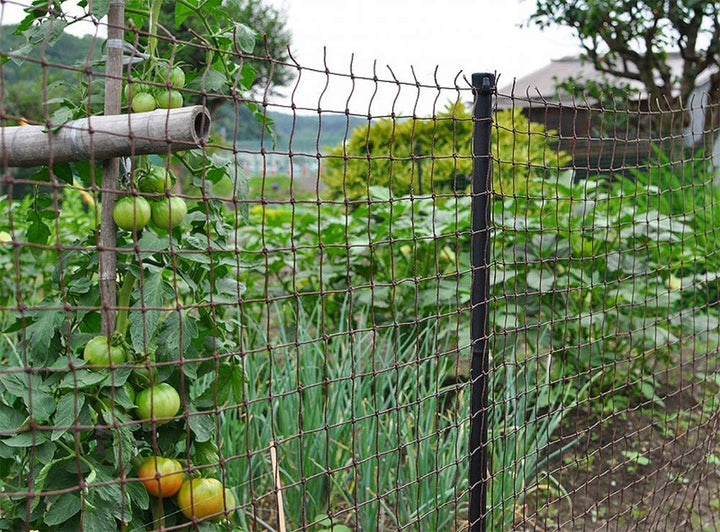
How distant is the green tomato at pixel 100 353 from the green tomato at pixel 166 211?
0.20 meters

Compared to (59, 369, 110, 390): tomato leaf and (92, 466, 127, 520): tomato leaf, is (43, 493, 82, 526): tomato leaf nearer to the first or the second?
(92, 466, 127, 520): tomato leaf

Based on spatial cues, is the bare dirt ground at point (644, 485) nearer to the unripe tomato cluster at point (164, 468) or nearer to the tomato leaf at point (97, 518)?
the unripe tomato cluster at point (164, 468)

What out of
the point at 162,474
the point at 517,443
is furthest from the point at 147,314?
the point at 517,443

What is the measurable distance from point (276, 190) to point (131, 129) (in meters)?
21.1

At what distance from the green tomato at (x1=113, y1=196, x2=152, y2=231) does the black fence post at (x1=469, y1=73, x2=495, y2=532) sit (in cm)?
75

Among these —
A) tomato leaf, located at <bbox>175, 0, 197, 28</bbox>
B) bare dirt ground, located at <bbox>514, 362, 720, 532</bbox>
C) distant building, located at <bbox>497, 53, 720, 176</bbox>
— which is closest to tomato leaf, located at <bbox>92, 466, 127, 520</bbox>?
tomato leaf, located at <bbox>175, 0, 197, 28</bbox>

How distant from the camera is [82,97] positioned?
1.21 metres

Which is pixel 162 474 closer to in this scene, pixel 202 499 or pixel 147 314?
pixel 202 499

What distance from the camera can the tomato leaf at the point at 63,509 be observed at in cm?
110

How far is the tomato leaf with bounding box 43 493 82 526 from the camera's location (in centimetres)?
110

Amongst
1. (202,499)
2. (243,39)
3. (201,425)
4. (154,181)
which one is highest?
(243,39)

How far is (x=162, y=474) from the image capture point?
3.93 ft

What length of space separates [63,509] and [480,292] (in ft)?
3.17

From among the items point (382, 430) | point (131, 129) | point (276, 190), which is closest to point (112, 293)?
point (131, 129)
